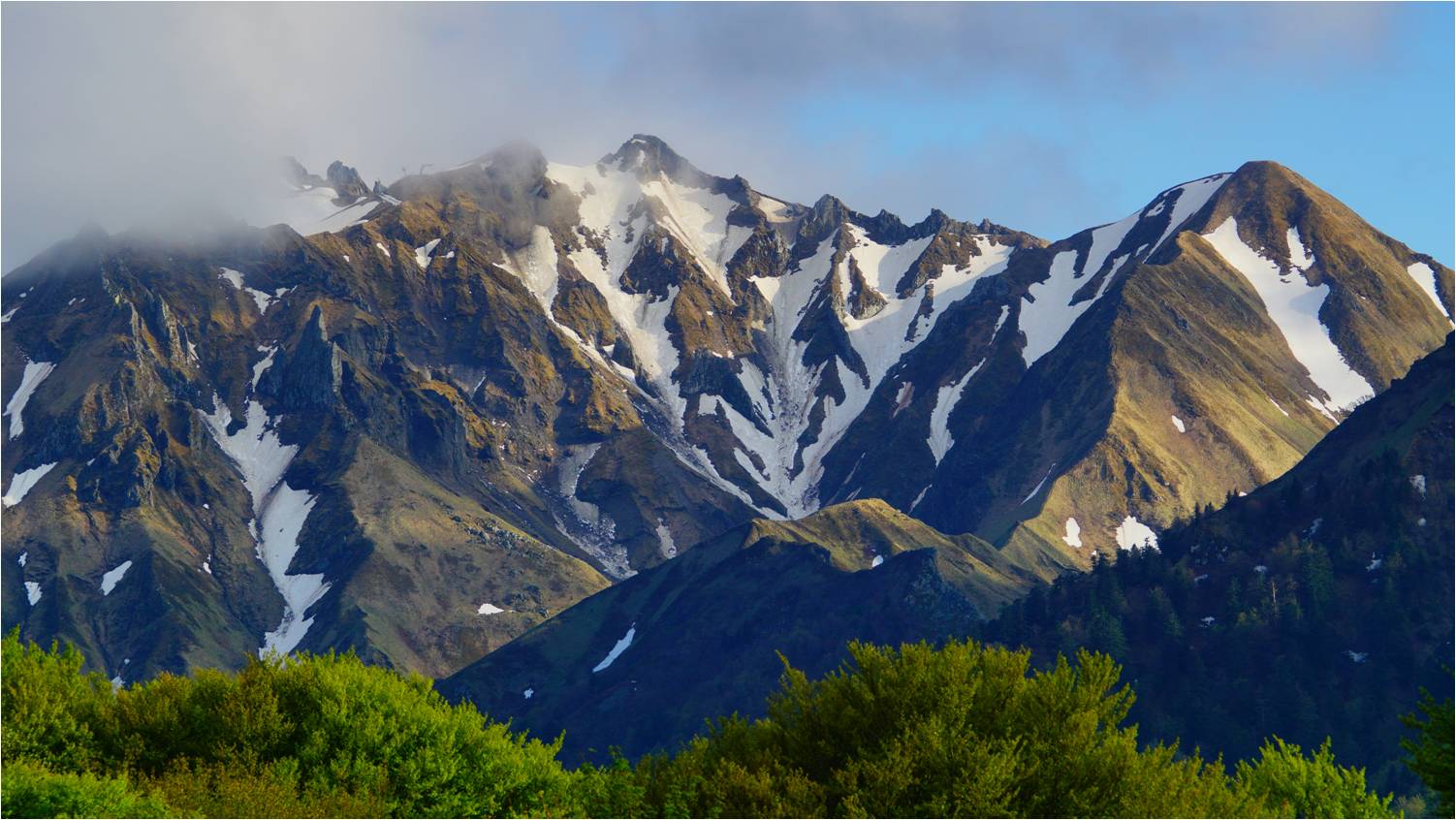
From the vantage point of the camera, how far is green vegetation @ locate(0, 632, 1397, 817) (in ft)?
251

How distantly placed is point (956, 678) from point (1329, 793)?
3002 cm

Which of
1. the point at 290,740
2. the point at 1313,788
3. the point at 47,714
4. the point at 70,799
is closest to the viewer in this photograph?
the point at 70,799

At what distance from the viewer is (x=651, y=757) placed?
88375 mm

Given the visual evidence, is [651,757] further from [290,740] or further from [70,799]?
[70,799]

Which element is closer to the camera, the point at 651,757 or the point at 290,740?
the point at 651,757

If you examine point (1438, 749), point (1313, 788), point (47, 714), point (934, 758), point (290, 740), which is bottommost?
point (47, 714)

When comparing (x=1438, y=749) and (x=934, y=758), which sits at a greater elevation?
(x=1438, y=749)

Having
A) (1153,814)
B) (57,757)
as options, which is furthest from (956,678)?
(57,757)

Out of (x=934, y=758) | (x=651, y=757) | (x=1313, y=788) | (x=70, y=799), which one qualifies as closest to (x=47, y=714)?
(x=70, y=799)

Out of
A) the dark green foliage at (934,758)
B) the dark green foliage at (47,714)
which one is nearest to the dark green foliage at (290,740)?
the dark green foliage at (47,714)

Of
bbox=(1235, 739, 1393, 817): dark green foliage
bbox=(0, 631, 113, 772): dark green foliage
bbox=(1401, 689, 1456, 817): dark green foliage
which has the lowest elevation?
bbox=(0, 631, 113, 772): dark green foliage

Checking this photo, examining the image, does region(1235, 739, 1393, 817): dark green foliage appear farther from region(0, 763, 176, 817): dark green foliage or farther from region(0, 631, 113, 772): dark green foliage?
region(0, 631, 113, 772): dark green foliage

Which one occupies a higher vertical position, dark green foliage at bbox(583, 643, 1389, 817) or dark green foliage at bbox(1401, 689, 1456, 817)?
dark green foliage at bbox(1401, 689, 1456, 817)

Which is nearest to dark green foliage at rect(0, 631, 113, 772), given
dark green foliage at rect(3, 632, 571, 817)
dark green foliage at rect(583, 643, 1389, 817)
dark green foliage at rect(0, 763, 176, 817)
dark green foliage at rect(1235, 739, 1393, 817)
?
dark green foliage at rect(3, 632, 571, 817)
